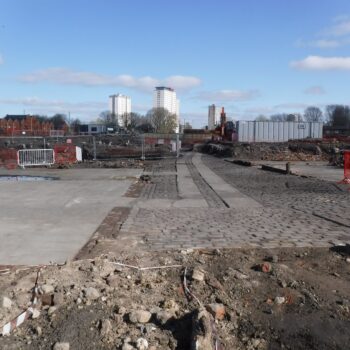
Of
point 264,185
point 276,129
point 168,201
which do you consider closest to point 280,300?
point 168,201

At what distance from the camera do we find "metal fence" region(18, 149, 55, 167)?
33.5 meters

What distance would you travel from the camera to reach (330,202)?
1441cm

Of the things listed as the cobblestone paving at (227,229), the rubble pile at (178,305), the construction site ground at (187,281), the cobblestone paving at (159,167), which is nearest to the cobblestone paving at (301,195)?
the construction site ground at (187,281)

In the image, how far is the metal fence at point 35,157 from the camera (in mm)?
33469

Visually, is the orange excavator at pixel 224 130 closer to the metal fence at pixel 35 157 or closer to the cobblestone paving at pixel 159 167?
the cobblestone paving at pixel 159 167

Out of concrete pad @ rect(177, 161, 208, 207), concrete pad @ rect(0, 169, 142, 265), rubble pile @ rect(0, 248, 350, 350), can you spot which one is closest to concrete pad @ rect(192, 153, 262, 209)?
concrete pad @ rect(177, 161, 208, 207)

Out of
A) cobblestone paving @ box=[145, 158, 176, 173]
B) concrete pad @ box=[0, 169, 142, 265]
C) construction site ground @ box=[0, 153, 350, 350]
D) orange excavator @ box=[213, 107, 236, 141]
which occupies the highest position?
orange excavator @ box=[213, 107, 236, 141]

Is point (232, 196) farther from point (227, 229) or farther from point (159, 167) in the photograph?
point (159, 167)

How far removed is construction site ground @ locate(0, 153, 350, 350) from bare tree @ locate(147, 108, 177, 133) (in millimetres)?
135391

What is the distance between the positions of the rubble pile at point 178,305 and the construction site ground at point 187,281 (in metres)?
0.01

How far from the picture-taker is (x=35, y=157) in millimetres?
34094

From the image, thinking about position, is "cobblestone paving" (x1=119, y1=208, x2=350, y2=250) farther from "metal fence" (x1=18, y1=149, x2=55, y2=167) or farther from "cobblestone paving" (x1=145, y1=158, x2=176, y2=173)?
"metal fence" (x1=18, y1=149, x2=55, y2=167)

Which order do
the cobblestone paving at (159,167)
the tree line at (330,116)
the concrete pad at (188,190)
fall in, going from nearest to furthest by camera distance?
the concrete pad at (188,190) < the cobblestone paving at (159,167) < the tree line at (330,116)

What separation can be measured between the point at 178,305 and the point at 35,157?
1203 inches
